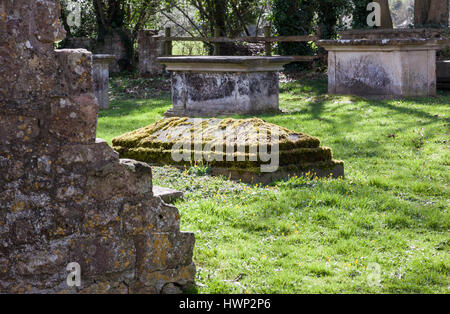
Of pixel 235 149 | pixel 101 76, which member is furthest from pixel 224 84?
pixel 235 149

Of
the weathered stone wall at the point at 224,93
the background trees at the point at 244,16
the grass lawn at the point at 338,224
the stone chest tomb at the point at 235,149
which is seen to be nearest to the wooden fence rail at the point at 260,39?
the background trees at the point at 244,16

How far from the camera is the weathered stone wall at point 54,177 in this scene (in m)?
3.49

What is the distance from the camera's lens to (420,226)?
5.65 meters

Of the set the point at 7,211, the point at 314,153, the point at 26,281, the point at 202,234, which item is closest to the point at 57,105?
the point at 7,211

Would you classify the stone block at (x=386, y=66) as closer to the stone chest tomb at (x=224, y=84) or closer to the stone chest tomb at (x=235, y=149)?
the stone chest tomb at (x=224, y=84)

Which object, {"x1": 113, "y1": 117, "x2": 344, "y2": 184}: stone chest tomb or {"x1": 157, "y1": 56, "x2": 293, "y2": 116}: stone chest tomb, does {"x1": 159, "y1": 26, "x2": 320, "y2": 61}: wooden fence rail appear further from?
{"x1": 113, "y1": 117, "x2": 344, "y2": 184}: stone chest tomb

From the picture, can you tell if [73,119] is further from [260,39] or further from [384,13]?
[384,13]

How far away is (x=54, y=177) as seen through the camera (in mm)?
3590

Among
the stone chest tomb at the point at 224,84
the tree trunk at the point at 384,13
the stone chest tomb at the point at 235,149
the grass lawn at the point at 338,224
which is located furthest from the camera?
the tree trunk at the point at 384,13

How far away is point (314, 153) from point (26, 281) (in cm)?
457

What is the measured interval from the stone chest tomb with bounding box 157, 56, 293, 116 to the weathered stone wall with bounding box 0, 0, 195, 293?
8326 millimetres

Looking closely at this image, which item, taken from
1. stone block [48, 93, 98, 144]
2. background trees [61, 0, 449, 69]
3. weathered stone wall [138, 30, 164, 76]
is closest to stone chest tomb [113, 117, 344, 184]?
stone block [48, 93, 98, 144]

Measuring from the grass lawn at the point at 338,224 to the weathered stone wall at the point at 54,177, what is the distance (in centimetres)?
82

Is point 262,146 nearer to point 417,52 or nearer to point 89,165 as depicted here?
point 89,165
